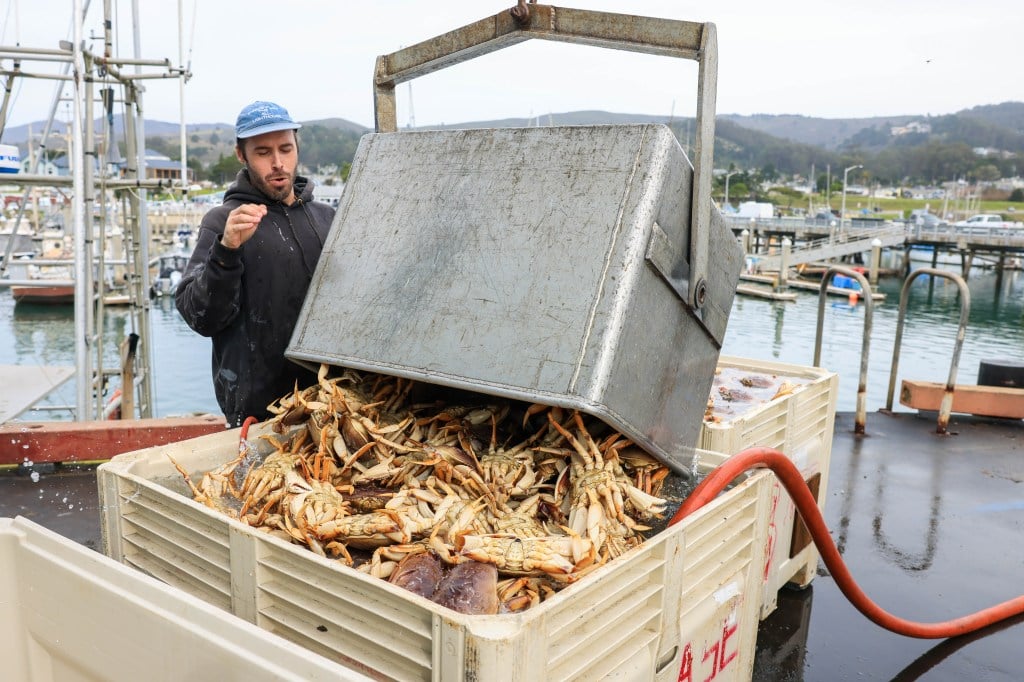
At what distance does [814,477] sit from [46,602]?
12.9 feet

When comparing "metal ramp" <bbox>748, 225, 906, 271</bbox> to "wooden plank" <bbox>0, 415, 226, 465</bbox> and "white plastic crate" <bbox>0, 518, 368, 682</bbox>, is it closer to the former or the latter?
"wooden plank" <bbox>0, 415, 226, 465</bbox>

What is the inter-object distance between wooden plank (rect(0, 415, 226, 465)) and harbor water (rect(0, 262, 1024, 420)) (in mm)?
14282

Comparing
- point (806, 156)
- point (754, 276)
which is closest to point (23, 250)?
point (754, 276)

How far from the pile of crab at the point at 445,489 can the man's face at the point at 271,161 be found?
1.00 metres

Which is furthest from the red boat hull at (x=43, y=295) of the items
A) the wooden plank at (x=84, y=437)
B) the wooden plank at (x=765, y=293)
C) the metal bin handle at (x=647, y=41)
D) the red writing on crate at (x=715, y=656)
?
the red writing on crate at (x=715, y=656)

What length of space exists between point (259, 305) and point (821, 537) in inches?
106

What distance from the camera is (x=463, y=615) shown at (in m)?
1.61

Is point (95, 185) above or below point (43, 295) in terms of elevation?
above

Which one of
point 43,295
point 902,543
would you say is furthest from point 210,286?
point 43,295

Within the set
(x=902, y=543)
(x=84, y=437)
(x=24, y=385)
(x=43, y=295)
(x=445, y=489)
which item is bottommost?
(x=43, y=295)

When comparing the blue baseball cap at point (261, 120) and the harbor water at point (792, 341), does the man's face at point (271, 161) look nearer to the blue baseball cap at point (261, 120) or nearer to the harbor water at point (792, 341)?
the blue baseball cap at point (261, 120)

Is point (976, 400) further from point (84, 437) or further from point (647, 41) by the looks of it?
point (84, 437)

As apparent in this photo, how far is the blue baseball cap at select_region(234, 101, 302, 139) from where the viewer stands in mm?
3229

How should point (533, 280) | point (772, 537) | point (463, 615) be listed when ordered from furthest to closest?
point (772, 537) < point (533, 280) < point (463, 615)
